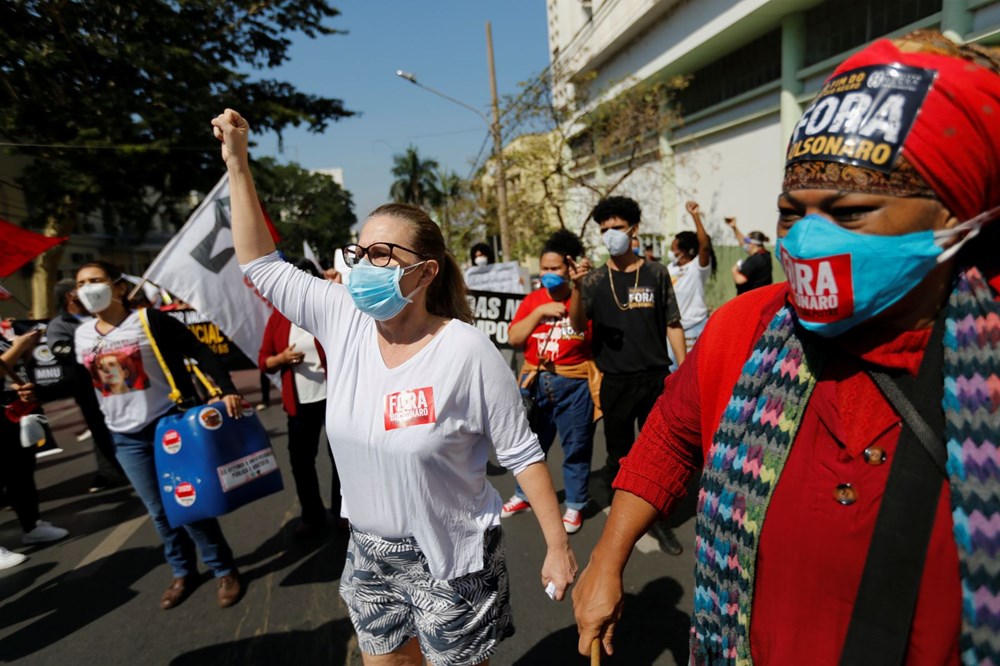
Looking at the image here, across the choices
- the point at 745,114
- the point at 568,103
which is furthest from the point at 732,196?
the point at 568,103

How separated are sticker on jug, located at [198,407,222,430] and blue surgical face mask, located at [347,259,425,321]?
68.8 inches

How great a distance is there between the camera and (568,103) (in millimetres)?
13891

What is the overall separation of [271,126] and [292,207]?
4322cm

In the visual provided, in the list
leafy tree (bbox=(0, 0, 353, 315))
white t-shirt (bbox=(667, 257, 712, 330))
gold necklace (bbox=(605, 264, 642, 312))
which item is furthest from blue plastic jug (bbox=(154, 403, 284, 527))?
leafy tree (bbox=(0, 0, 353, 315))

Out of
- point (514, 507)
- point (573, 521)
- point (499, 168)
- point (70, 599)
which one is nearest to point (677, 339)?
point (573, 521)

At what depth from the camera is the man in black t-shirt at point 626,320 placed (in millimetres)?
3566

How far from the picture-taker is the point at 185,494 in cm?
306

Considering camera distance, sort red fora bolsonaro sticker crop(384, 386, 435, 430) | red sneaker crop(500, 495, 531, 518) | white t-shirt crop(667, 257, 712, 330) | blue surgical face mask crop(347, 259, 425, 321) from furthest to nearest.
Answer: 1. white t-shirt crop(667, 257, 712, 330)
2. red sneaker crop(500, 495, 531, 518)
3. blue surgical face mask crop(347, 259, 425, 321)
4. red fora bolsonaro sticker crop(384, 386, 435, 430)

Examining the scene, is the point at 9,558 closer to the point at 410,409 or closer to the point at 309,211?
the point at 410,409

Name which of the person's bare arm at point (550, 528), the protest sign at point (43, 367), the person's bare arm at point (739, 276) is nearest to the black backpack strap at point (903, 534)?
the person's bare arm at point (550, 528)

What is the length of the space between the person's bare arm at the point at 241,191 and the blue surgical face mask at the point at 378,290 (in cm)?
44

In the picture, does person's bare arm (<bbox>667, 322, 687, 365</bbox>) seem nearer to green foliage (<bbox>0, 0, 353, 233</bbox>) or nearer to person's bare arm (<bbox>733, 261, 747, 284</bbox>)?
person's bare arm (<bbox>733, 261, 747, 284</bbox>)

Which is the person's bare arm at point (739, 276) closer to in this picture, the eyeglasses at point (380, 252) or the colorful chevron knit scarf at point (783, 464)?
the eyeglasses at point (380, 252)

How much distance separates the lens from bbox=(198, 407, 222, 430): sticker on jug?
3125 millimetres
